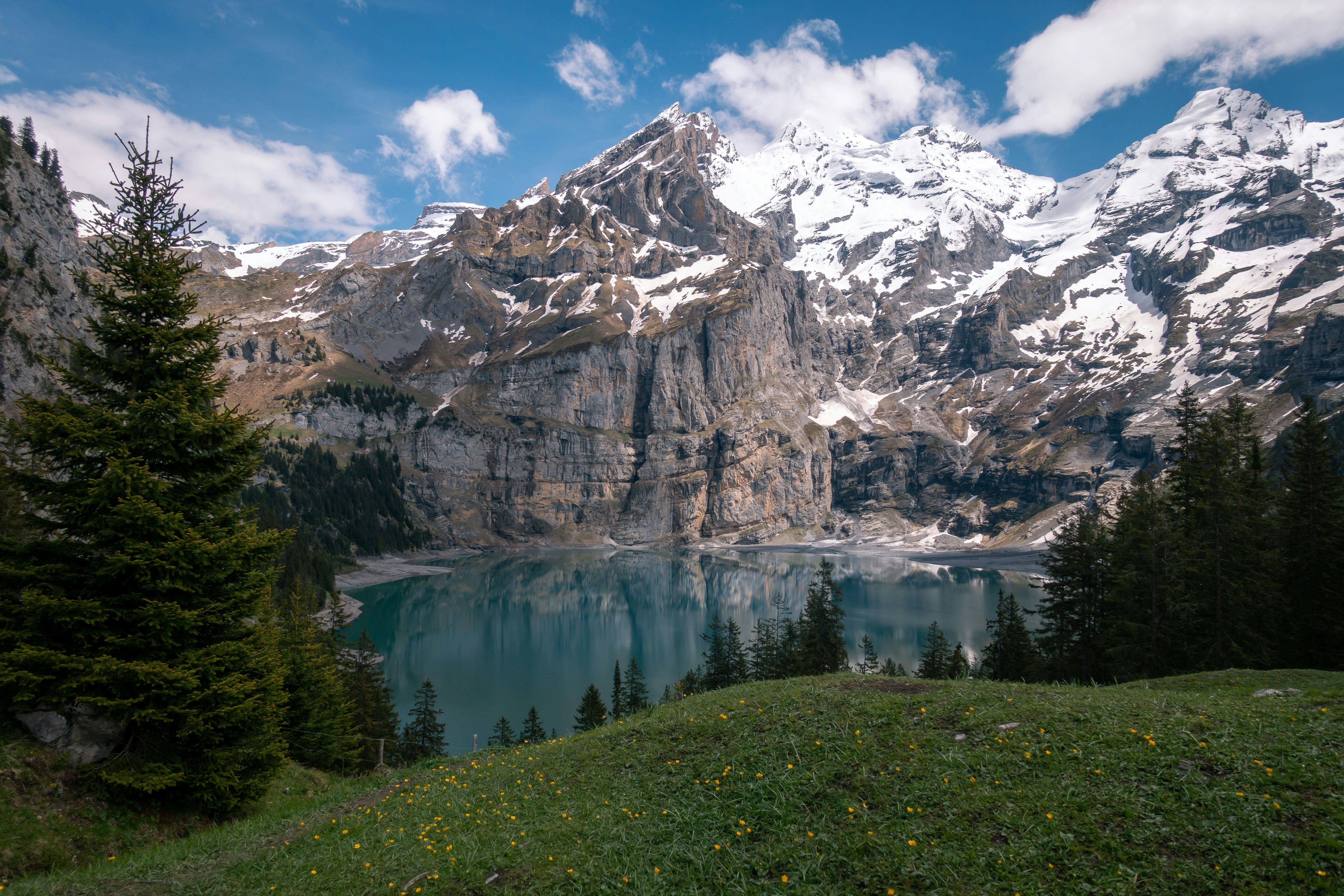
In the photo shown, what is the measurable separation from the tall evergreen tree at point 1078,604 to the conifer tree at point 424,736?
3791 cm

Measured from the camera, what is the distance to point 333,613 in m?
46.1

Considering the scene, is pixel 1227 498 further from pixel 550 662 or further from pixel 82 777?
pixel 550 662

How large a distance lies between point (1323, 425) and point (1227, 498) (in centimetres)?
628

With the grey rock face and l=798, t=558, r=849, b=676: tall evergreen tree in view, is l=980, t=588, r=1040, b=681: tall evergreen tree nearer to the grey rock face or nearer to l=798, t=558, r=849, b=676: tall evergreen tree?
l=798, t=558, r=849, b=676: tall evergreen tree

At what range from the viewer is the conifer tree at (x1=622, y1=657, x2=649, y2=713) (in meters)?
47.8

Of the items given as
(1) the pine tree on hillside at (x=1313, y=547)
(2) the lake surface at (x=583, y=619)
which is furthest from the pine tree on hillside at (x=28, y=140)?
(1) the pine tree on hillside at (x=1313, y=547)

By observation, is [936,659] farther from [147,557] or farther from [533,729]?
[147,557]

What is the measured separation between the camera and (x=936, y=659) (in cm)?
4619

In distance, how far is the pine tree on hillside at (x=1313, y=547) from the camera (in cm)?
2558

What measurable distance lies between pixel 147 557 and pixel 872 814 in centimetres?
1419

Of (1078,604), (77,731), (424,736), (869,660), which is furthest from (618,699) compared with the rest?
(77,731)

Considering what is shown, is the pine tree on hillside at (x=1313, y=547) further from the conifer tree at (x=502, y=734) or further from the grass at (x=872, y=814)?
the conifer tree at (x=502, y=734)

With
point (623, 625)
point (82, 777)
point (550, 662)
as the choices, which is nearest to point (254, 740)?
point (82, 777)

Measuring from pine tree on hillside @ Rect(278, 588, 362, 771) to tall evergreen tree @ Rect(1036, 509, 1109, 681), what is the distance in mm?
36700
